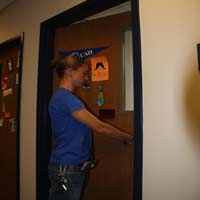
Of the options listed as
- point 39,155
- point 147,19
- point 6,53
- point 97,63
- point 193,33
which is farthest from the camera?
point 6,53

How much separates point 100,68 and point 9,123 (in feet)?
A: 4.46

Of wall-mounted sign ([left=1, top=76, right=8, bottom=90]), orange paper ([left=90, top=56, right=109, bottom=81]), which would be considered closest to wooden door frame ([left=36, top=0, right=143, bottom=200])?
orange paper ([left=90, top=56, right=109, bottom=81])

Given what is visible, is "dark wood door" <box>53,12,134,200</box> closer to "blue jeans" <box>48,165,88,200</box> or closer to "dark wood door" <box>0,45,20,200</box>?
"blue jeans" <box>48,165,88,200</box>

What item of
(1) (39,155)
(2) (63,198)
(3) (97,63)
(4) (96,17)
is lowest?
(2) (63,198)

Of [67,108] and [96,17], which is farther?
[96,17]

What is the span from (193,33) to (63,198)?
3.98 ft

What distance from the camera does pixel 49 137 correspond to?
8.50 ft

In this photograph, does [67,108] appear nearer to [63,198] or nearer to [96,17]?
[63,198]

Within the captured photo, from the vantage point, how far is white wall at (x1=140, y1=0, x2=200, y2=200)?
153 centimetres

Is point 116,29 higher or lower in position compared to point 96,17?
lower

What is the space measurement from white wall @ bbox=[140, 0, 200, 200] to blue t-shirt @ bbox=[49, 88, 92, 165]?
1.30 feet

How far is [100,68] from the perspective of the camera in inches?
93.0

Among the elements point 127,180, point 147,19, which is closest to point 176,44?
point 147,19

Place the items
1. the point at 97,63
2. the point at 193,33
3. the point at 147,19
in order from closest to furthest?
the point at 193,33, the point at 147,19, the point at 97,63
